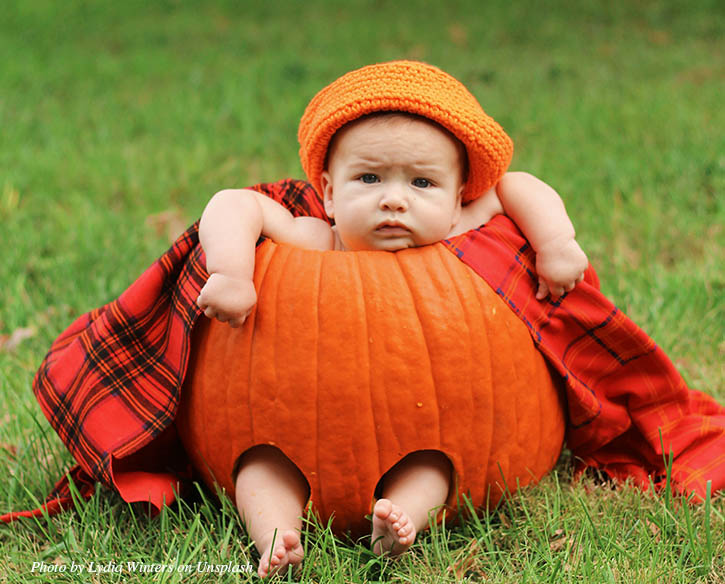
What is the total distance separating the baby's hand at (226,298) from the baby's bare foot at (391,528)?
0.57 m

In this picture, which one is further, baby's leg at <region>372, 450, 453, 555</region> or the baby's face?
the baby's face

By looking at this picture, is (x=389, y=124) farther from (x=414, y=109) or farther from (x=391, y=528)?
(x=391, y=528)

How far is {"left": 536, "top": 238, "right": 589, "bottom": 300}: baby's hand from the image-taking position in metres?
2.12

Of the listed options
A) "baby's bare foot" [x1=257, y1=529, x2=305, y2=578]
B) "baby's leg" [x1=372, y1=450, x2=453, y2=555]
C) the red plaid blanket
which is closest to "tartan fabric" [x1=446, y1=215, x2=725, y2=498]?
the red plaid blanket

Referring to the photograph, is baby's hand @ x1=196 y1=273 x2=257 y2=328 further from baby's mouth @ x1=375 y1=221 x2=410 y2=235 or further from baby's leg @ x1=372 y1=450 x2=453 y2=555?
baby's leg @ x1=372 y1=450 x2=453 y2=555

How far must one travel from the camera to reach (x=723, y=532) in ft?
6.82

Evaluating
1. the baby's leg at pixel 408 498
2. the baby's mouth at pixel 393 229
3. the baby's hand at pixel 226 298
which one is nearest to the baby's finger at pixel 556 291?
the baby's mouth at pixel 393 229

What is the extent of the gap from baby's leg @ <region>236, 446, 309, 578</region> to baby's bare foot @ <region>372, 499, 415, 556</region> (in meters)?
0.20

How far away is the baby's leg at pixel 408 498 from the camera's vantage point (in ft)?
6.23

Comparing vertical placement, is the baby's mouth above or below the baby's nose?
below

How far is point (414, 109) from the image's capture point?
2.02 m

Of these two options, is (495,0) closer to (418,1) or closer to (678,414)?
(418,1)

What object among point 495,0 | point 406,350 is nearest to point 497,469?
point 406,350

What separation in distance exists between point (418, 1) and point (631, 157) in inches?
234
